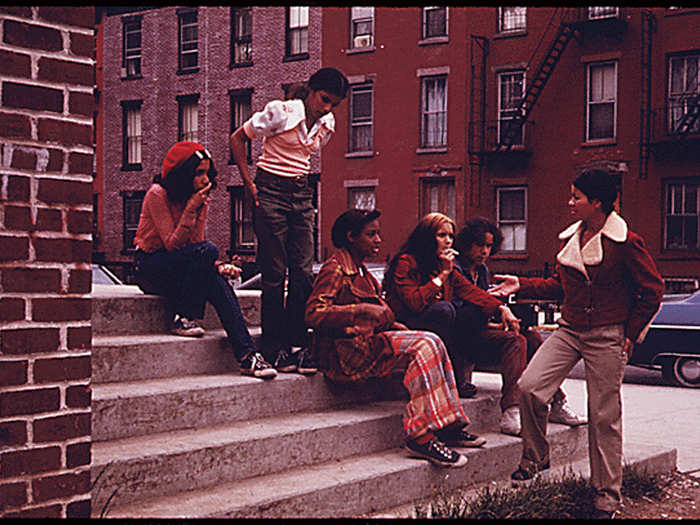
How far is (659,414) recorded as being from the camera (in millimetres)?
9398

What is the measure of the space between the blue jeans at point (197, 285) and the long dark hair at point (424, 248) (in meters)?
1.12

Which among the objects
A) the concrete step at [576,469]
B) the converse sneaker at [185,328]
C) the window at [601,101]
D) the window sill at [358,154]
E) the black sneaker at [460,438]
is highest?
the window at [601,101]

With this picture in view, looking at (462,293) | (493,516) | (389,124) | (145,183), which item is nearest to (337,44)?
(389,124)

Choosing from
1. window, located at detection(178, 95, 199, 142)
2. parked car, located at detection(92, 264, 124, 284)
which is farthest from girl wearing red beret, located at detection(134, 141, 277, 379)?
window, located at detection(178, 95, 199, 142)

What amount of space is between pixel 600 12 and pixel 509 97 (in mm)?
3282

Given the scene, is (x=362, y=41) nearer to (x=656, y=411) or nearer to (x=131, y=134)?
(x=131, y=134)

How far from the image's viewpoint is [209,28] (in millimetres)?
32750

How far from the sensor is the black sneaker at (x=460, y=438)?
5.72 meters

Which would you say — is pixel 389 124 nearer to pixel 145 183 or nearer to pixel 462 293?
pixel 145 183

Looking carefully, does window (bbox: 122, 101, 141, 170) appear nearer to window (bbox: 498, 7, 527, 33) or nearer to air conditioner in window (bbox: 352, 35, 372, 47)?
air conditioner in window (bbox: 352, 35, 372, 47)

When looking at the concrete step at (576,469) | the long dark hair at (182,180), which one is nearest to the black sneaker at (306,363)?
the concrete step at (576,469)

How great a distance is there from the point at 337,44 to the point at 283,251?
24361 mm

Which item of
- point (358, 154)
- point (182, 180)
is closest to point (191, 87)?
A: point (358, 154)

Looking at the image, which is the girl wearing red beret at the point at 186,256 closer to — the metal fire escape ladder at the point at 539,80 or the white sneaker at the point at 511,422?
the white sneaker at the point at 511,422
